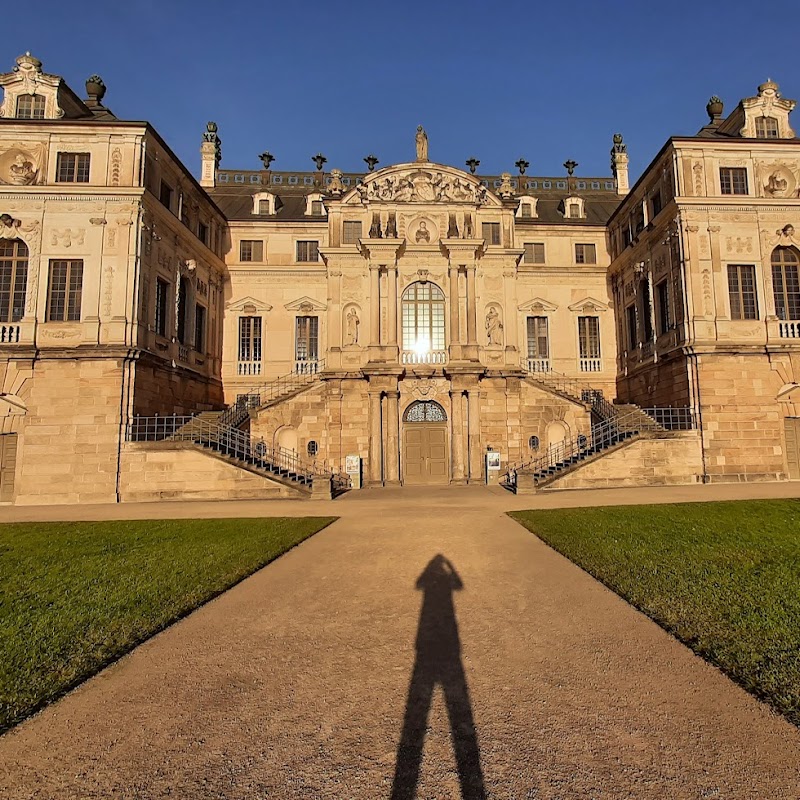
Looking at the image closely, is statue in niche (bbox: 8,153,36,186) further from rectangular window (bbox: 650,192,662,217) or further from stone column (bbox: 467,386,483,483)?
rectangular window (bbox: 650,192,662,217)

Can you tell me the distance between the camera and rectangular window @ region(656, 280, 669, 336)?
2317 centimetres

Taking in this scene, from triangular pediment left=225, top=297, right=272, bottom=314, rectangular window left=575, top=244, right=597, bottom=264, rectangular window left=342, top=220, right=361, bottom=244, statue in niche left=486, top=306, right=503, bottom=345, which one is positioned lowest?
statue in niche left=486, top=306, right=503, bottom=345

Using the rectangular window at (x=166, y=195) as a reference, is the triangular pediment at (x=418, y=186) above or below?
above

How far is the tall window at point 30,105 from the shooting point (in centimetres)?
2103

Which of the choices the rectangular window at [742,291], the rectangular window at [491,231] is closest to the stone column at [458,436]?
the rectangular window at [491,231]

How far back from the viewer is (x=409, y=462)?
23.0m

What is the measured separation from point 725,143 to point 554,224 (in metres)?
9.39

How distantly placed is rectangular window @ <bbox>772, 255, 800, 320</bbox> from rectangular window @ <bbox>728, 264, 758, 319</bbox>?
1.07m

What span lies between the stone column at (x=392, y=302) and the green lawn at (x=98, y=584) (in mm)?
13519

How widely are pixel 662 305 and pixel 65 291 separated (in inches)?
1108

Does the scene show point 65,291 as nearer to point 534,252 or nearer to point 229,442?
point 229,442

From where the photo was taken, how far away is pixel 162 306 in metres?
22.2

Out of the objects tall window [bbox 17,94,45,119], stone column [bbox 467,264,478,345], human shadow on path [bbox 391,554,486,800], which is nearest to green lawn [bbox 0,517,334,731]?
human shadow on path [bbox 391,554,486,800]

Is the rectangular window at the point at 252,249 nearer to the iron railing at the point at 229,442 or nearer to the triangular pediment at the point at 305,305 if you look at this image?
the triangular pediment at the point at 305,305
